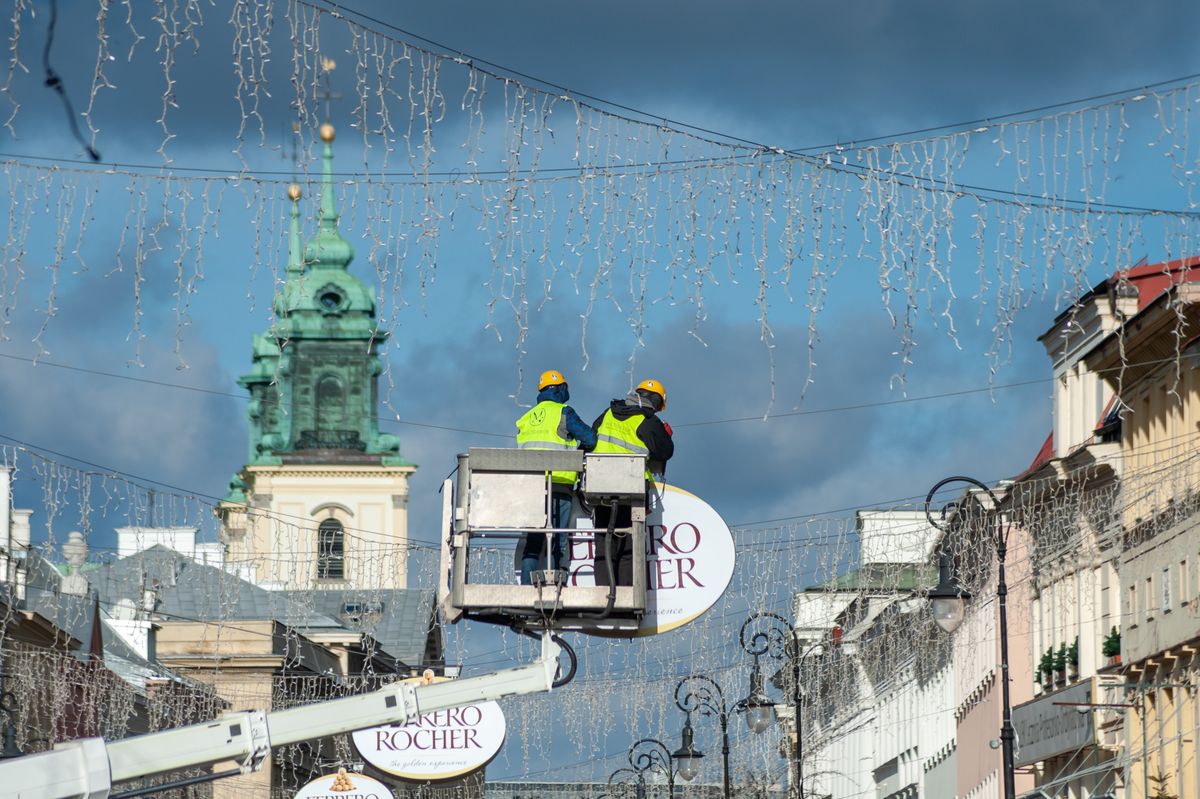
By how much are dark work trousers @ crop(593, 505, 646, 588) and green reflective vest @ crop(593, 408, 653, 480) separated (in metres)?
0.77

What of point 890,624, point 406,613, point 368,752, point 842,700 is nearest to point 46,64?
point 368,752

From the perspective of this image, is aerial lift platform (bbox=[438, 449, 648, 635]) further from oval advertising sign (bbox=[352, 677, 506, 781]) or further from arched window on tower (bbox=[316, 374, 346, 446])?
arched window on tower (bbox=[316, 374, 346, 446])

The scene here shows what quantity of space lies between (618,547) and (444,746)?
21.6 meters

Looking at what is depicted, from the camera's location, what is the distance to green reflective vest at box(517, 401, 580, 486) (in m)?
21.1

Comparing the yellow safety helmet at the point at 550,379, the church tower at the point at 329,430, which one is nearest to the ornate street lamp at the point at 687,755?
the yellow safety helmet at the point at 550,379

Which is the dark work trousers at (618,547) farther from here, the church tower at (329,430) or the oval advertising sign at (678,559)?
the church tower at (329,430)

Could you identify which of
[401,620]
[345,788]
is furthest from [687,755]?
[401,620]

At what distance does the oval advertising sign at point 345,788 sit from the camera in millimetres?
43875

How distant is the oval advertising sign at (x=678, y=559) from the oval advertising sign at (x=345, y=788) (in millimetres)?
23571

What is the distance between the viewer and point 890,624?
7250 cm

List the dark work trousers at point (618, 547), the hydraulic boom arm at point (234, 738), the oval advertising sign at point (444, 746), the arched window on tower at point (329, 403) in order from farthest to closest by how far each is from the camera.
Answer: the arched window on tower at point (329, 403)
the oval advertising sign at point (444, 746)
the dark work trousers at point (618, 547)
the hydraulic boom arm at point (234, 738)

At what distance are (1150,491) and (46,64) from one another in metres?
35.6

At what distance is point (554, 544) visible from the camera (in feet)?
67.3

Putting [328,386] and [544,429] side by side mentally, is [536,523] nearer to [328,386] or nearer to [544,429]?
[544,429]
